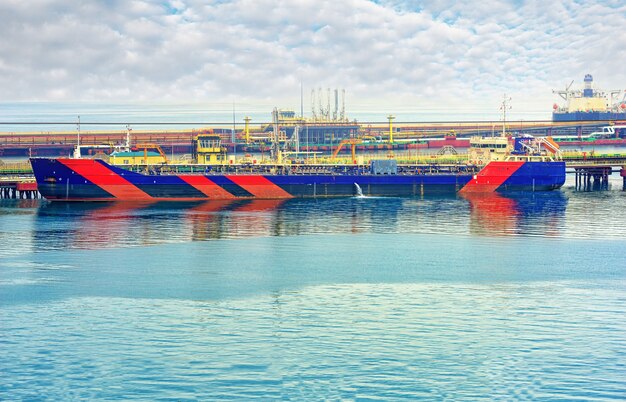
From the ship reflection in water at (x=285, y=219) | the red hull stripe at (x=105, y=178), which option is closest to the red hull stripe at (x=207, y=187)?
the ship reflection in water at (x=285, y=219)

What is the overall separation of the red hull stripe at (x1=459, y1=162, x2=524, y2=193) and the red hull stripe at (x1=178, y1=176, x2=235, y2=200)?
25000 millimetres

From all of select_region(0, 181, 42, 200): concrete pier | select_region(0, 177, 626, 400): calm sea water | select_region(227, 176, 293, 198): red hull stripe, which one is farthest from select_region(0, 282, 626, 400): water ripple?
select_region(0, 181, 42, 200): concrete pier

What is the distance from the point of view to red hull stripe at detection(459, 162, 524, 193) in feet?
269

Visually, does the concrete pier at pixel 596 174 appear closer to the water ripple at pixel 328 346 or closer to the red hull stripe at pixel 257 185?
the red hull stripe at pixel 257 185

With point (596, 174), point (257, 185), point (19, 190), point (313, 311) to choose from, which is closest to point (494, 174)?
point (596, 174)

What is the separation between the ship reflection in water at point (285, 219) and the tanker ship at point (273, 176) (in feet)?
8.24

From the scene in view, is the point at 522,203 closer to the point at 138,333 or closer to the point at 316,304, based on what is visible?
the point at 316,304

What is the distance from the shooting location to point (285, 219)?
61.6 meters

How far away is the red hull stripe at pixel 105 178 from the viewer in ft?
240

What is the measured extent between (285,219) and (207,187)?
1781 centimetres

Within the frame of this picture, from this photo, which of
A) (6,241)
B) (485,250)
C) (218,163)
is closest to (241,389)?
(485,250)

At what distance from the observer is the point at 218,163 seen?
269 feet

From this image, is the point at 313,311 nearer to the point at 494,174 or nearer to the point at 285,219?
the point at 285,219

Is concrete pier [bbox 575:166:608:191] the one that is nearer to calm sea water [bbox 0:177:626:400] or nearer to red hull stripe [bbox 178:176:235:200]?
calm sea water [bbox 0:177:626:400]
